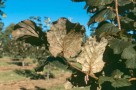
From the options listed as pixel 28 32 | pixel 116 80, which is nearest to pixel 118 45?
pixel 116 80

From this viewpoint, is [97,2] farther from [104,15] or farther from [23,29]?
[23,29]

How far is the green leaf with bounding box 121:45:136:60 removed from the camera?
1484 millimetres

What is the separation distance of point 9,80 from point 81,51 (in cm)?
2594

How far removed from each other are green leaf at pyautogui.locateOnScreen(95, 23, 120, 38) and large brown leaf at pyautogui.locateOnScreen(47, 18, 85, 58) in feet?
0.79

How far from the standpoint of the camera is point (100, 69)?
1518 millimetres

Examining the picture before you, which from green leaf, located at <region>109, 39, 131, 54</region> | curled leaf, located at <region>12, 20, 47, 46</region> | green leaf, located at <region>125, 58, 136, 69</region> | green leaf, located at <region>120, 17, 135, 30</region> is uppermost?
green leaf, located at <region>120, 17, 135, 30</region>

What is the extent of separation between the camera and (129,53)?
1493mm

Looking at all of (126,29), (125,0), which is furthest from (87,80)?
(125,0)

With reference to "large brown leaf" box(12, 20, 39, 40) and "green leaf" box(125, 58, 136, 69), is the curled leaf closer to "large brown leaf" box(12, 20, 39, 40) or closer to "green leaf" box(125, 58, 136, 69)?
"large brown leaf" box(12, 20, 39, 40)

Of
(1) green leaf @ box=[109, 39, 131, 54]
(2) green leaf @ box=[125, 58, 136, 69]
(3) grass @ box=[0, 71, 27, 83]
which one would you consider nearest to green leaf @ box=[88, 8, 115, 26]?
(1) green leaf @ box=[109, 39, 131, 54]

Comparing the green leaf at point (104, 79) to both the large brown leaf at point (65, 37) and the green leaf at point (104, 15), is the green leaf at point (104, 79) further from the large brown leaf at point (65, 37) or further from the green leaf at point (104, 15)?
the green leaf at point (104, 15)

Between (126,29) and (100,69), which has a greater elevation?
(126,29)

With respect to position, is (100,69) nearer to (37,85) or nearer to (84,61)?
(84,61)

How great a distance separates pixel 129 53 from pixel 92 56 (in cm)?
18
